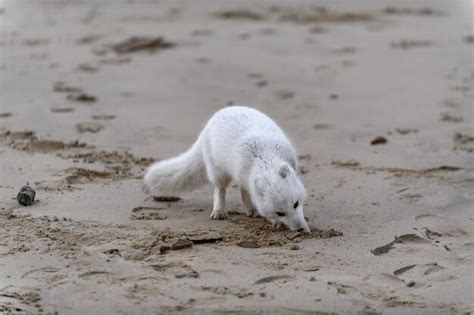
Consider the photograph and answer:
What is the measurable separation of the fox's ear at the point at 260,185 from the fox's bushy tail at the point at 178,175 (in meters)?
0.91

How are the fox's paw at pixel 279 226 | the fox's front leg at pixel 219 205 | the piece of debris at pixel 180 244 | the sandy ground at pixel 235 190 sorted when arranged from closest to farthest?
the sandy ground at pixel 235 190
the piece of debris at pixel 180 244
the fox's paw at pixel 279 226
the fox's front leg at pixel 219 205

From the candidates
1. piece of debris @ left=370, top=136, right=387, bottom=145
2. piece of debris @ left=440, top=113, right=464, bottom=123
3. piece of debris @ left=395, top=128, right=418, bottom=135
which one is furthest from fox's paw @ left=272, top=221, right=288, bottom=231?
piece of debris @ left=440, top=113, right=464, bottom=123

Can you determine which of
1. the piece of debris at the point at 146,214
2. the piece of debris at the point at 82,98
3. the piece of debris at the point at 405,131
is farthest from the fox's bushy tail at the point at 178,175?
the piece of debris at the point at 82,98

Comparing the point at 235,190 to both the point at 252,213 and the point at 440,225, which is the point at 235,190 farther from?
the point at 440,225

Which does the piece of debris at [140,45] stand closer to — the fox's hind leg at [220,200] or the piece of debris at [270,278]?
the fox's hind leg at [220,200]

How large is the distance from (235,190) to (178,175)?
2.21 feet

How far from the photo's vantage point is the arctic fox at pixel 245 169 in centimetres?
586

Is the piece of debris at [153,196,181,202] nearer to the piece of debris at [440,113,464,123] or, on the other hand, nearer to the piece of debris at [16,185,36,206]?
the piece of debris at [16,185,36,206]

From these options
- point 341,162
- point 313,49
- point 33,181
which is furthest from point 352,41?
point 33,181

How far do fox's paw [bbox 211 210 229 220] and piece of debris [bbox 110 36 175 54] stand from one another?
19.6ft

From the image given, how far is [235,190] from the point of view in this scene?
23.6 ft

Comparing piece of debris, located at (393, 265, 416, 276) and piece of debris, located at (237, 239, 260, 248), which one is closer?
piece of debris, located at (393, 265, 416, 276)

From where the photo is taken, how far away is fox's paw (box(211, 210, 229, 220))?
6.27 m

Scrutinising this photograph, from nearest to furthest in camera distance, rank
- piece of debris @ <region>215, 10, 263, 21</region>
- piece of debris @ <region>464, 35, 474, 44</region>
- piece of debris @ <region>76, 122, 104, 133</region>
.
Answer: piece of debris @ <region>76, 122, 104, 133</region>
piece of debris @ <region>464, 35, 474, 44</region>
piece of debris @ <region>215, 10, 263, 21</region>
